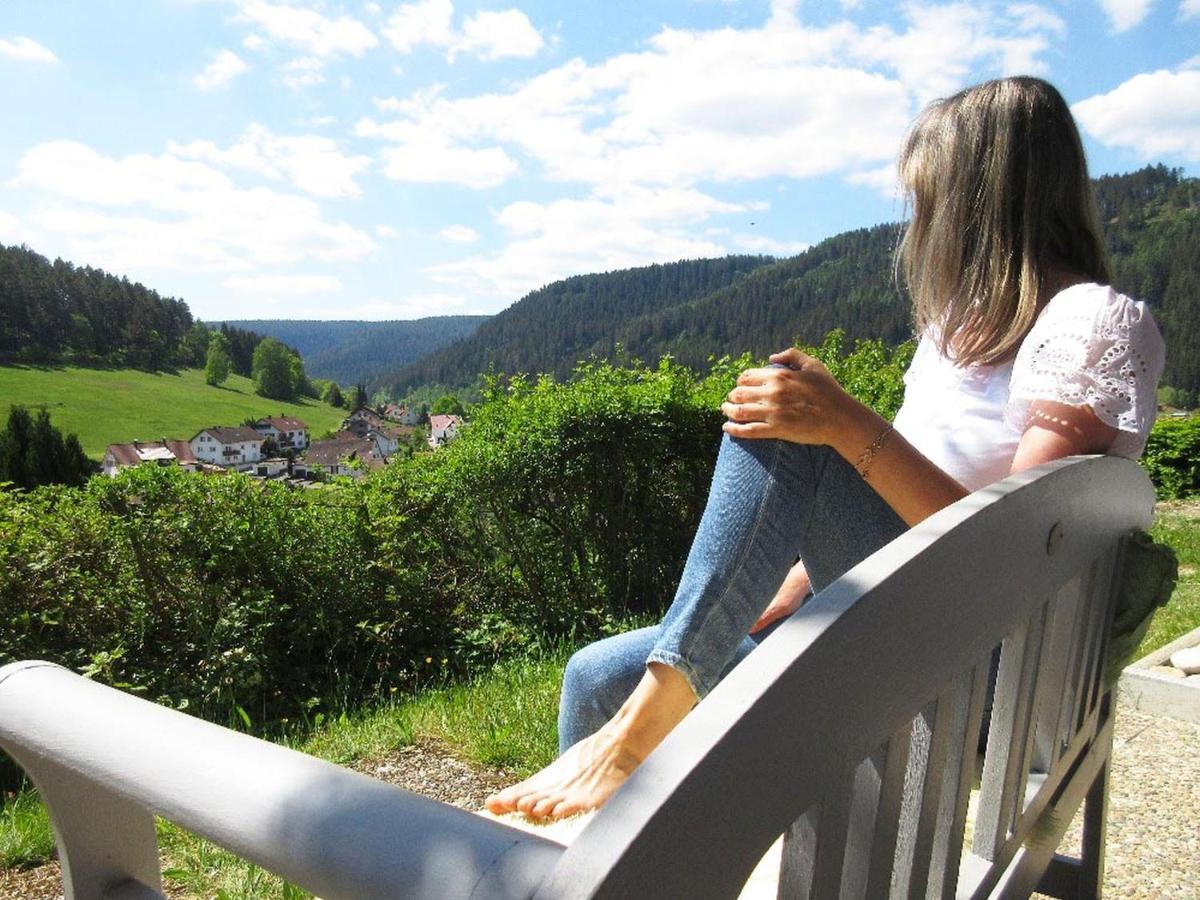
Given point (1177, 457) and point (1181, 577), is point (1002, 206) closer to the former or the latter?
point (1181, 577)

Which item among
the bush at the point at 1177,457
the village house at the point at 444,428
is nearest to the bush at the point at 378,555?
the village house at the point at 444,428

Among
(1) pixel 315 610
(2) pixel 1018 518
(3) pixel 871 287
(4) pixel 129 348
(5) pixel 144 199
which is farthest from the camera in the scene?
(3) pixel 871 287

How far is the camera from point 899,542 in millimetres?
760

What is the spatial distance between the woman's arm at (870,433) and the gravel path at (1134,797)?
122 cm

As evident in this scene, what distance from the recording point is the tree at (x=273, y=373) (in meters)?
64.1

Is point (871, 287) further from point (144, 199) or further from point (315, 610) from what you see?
point (315, 610)

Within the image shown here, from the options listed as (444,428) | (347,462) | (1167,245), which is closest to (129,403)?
(347,462)

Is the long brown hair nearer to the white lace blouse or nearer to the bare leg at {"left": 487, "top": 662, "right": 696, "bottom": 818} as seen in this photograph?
the white lace blouse

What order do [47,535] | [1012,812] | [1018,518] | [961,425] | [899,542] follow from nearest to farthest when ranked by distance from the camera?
[899,542], [1018,518], [1012,812], [961,425], [47,535]

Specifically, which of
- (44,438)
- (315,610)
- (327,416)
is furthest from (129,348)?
(315,610)

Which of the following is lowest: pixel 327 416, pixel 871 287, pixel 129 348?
pixel 327 416

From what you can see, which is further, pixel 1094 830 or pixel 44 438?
pixel 44 438

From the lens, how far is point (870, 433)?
1437 mm

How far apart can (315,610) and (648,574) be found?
2.30 metres
